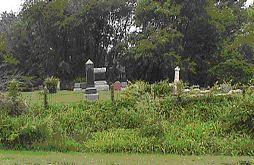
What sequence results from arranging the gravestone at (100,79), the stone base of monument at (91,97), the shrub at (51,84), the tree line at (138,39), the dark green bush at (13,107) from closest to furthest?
the dark green bush at (13,107)
the stone base of monument at (91,97)
the shrub at (51,84)
the gravestone at (100,79)
the tree line at (138,39)

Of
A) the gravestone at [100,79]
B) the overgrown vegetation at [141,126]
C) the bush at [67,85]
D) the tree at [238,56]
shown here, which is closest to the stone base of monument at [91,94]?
the overgrown vegetation at [141,126]

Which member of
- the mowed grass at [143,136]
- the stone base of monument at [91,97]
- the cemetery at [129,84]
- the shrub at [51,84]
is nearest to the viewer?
the mowed grass at [143,136]

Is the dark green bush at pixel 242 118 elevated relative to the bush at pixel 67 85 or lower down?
lower down

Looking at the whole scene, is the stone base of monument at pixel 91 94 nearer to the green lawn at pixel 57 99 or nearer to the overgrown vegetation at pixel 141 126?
the green lawn at pixel 57 99

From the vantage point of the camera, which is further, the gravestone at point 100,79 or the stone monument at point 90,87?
the gravestone at point 100,79

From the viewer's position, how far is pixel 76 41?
3341 cm

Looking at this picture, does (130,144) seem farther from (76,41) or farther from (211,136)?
(76,41)

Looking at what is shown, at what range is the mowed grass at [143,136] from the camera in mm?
8273

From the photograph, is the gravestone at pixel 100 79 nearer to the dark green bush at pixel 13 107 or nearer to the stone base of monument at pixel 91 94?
the stone base of monument at pixel 91 94

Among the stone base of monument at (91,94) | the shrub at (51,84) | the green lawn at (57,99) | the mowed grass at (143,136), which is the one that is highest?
the shrub at (51,84)

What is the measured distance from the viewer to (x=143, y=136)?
11164 mm

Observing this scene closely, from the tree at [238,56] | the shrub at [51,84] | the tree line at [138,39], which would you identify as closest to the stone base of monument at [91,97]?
the shrub at [51,84]

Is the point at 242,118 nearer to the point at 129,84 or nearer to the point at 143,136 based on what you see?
the point at 143,136

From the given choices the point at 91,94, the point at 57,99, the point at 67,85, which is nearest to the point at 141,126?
the point at 91,94
